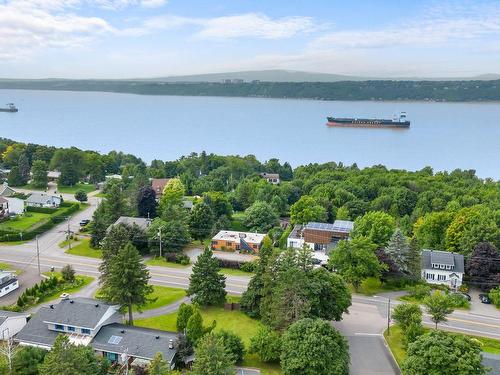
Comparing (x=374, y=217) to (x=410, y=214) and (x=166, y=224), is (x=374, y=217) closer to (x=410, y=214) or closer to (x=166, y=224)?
(x=410, y=214)

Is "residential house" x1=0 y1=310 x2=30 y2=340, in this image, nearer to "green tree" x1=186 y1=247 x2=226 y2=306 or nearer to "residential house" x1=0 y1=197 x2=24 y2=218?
"green tree" x1=186 y1=247 x2=226 y2=306

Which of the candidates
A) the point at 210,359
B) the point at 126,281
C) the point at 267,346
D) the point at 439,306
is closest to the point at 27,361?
the point at 126,281

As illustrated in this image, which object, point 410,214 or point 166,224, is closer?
point 166,224

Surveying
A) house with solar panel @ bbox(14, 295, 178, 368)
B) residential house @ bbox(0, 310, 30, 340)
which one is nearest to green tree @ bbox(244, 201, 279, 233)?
house with solar panel @ bbox(14, 295, 178, 368)

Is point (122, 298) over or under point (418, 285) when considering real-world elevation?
over

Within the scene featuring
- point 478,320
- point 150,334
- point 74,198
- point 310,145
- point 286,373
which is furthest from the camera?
point 310,145

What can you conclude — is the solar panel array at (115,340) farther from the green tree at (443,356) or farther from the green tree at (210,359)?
the green tree at (443,356)

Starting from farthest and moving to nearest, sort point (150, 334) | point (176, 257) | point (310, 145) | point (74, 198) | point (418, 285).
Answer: point (310, 145) < point (74, 198) < point (176, 257) < point (418, 285) < point (150, 334)

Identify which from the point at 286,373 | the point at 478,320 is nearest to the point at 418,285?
the point at 478,320
